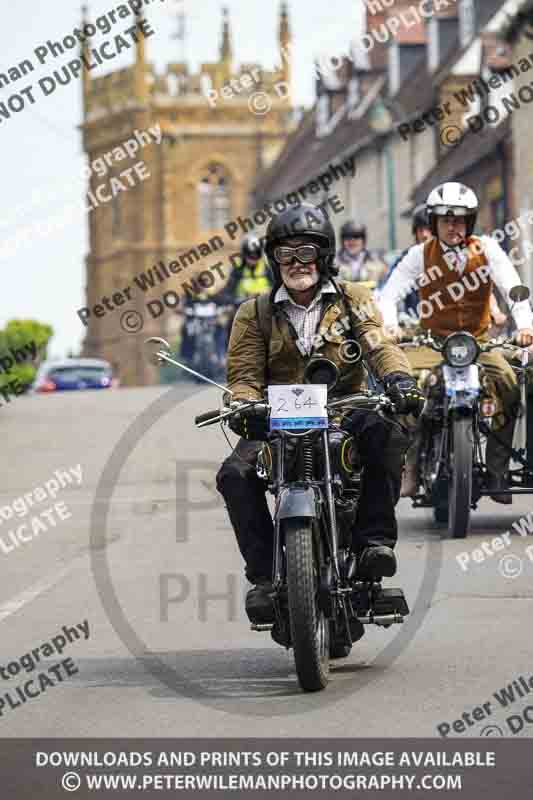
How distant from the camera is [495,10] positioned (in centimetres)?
5097

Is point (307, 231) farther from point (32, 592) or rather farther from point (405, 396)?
point (32, 592)

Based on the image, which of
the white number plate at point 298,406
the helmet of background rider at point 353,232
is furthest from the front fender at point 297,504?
the helmet of background rider at point 353,232

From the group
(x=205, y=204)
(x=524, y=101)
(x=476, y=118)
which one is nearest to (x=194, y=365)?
(x=524, y=101)

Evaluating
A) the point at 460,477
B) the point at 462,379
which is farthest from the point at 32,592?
the point at 462,379

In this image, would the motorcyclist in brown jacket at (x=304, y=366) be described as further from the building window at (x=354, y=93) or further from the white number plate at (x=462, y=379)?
the building window at (x=354, y=93)

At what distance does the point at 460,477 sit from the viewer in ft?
40.3

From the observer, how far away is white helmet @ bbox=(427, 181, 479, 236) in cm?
1220

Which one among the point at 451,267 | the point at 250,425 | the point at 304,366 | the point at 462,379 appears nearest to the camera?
the point at 250,425

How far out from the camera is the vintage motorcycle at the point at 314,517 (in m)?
7.50

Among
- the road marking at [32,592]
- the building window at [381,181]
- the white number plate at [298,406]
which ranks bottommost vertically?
the road marking at [32,592]

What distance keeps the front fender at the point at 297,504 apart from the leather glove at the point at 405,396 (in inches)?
20.8

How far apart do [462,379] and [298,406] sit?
16.2 ft

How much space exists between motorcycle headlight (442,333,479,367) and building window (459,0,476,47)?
39146 mm
